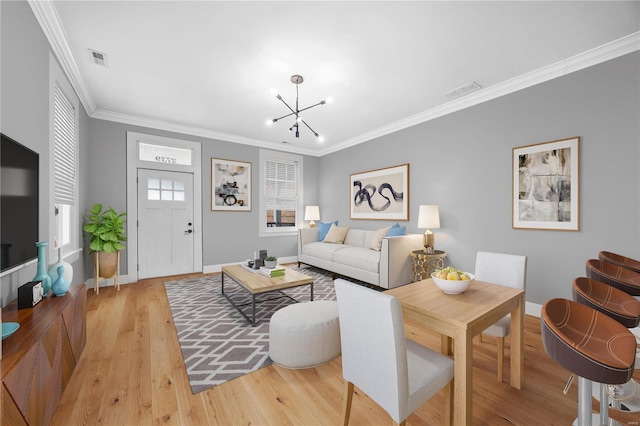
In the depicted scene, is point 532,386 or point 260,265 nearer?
point 532,386

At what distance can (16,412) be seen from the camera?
1.06 metres

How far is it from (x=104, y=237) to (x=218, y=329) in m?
2.39

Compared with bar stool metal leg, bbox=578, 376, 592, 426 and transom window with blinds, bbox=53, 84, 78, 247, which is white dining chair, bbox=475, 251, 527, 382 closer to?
bar stool metal leg, bbox=578, 376, 592, 426

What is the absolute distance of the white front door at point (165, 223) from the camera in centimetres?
446

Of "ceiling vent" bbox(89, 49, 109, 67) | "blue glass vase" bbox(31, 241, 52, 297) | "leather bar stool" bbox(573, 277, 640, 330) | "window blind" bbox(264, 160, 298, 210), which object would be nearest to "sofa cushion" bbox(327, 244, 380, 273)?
"window blind" bbox(264, 160, 298, 210)

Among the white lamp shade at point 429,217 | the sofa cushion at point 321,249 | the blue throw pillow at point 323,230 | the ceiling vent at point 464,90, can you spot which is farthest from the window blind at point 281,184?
the ceiling vent at point 464,90

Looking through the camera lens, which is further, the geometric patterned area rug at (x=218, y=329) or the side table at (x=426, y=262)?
the side table at (x=426, y=262)

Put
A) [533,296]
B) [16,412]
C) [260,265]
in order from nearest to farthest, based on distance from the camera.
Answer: [16,412], [533,296], [260,265]

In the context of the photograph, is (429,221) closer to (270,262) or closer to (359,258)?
(359,258)

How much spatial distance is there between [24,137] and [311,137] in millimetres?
4142

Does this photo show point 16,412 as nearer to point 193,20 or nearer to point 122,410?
point 122,410

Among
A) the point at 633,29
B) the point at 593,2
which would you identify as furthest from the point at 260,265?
the point at 633,29

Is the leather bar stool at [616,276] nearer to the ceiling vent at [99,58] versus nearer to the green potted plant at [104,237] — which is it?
the ceiling vent at [99,58]

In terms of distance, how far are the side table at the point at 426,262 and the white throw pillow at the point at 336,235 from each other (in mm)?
1733
